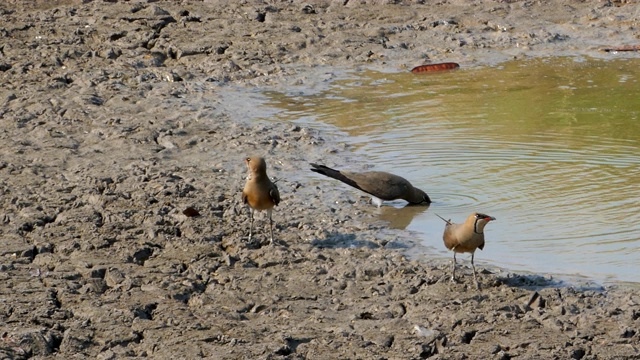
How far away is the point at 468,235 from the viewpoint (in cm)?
654

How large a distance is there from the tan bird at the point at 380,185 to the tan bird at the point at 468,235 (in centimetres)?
160

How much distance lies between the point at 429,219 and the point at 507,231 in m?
0.67

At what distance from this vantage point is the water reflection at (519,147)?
759 centimetres

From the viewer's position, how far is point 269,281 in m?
6.68

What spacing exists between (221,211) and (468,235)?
2.19 m

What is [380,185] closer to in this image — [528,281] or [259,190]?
[259,190]

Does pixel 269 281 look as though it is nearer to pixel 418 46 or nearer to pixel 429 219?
pixel 429 219

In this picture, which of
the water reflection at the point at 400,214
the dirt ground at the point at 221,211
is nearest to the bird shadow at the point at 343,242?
the dirt ground at the point at 221,211

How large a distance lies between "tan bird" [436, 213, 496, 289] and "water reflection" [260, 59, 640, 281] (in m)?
0.59

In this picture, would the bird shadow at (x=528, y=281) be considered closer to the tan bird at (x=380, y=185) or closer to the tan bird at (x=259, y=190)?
the tan bird at (x=259, y=190)

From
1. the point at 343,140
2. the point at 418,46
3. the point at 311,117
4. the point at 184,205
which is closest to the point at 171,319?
the point at 184,205

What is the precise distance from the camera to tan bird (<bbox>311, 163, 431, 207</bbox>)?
27.2 ft

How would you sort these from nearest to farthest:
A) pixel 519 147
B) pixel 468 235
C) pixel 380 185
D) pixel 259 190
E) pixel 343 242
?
pixel 468 235 < pixel 259 190 < pixel 343 242 < pixel 380 185 < pixel 519 147

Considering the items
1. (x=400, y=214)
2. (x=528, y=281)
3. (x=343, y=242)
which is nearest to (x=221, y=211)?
(x=343, y=242)
